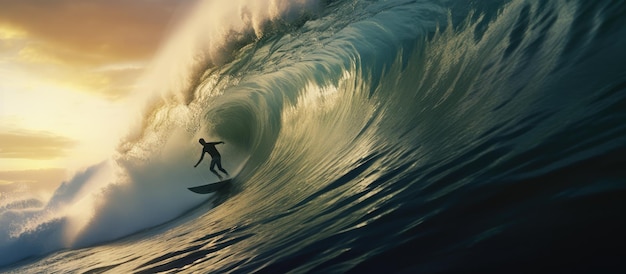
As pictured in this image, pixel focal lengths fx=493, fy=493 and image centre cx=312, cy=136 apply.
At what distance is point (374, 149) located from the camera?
6.88 m

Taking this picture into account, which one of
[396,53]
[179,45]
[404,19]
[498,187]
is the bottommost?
[498,187]

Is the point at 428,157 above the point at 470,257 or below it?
above

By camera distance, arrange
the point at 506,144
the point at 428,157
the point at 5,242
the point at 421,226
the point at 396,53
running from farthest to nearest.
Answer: the point at 5,242 → the point at 396,53 → the point at 428,157 → the point at 506,144 → the point at 421,226

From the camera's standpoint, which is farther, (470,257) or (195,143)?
(195,143)

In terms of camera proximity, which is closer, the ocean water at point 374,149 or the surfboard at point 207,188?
the ocean water at point 374,149

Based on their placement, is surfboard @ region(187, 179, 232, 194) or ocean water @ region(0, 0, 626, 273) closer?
ocean water @ region(0, 0, 626, 273)

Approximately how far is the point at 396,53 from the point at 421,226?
25.9 ft

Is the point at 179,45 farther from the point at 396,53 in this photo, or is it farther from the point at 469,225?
the point at 469,225

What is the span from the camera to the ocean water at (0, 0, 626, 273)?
99.7 inches

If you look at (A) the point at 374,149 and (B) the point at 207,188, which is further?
(B) the point at 207,188

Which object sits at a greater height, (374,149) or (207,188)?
(207,188)

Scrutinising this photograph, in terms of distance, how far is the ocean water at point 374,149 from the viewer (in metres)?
2.53

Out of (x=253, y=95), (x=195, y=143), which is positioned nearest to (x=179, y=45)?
(x=253, y=95)

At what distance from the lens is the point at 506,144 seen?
3855 mm
